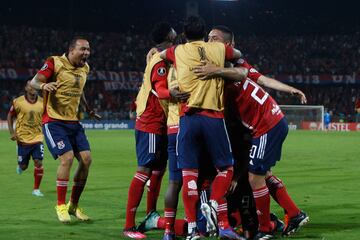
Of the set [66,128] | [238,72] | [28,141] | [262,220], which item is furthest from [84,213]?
[28,141]

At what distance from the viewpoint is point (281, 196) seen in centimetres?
778

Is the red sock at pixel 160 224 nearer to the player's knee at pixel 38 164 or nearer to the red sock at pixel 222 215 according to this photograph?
the red sock at pixel 222 215

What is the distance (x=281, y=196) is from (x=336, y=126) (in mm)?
45212

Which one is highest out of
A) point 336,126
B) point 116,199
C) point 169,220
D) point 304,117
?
point 169,220

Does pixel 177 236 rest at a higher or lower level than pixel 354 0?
lower

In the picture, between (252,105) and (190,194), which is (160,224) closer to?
(190,194)

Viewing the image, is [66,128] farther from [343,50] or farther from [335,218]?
[343,50]

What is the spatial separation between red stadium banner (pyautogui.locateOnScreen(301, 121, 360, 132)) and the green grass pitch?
29922 millimetres

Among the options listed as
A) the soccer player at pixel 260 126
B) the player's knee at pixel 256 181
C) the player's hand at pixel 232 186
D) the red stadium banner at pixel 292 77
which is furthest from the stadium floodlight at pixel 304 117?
the player's knee at pixel 256 181

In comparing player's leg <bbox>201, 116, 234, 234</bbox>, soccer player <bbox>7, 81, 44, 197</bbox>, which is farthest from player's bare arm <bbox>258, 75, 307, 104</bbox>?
soccer player <bbox>7, 81, 44, 197</bbox>

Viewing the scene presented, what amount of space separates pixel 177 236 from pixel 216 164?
1.08 m

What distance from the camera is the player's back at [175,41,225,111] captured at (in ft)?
22.3

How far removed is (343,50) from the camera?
66.6 metres

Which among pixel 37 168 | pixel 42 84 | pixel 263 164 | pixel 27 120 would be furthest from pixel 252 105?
pixel 27 120
